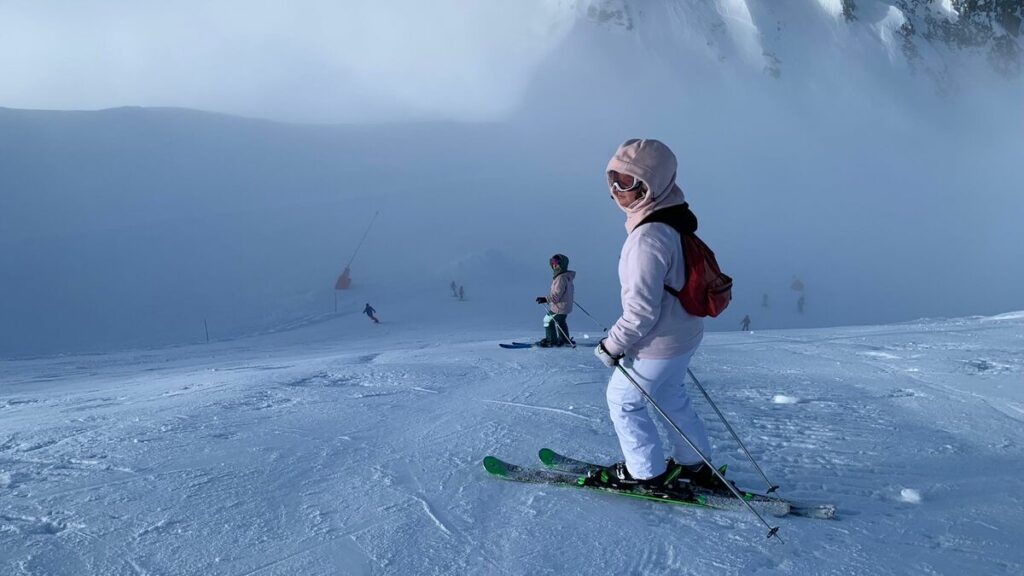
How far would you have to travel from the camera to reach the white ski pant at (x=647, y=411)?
272 cm

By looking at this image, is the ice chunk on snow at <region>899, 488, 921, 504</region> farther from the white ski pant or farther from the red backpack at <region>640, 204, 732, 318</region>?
the red backpack at <region>640, 204, 732, 318</region>

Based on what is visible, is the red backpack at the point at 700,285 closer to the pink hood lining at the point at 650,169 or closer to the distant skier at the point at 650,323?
the distant skier at the point at 650,323

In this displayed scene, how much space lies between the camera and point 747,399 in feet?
16.7

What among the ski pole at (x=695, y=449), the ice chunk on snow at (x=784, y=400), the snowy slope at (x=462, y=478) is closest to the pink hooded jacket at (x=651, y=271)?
the ski pole at (x=695, y=449)

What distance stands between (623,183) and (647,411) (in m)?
1.03

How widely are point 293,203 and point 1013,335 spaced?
85.3ft

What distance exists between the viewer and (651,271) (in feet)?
8.26

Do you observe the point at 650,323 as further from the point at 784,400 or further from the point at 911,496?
the point at 784,400

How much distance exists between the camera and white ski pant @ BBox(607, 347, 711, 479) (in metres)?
2.72

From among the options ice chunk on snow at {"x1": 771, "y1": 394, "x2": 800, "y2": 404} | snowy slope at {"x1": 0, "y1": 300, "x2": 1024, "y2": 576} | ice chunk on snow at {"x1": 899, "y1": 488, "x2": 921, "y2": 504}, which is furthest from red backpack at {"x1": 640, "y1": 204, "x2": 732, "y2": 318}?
ice chunk on snow at {"x1": 771, "y1": 394, "x2": 800, "y2": 404}

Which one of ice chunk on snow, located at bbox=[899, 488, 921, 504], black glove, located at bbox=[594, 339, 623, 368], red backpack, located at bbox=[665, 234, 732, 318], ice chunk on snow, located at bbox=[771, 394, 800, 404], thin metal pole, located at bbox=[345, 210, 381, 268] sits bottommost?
ice chunk on snow, located at bbox=[771, 394, 800, 404]

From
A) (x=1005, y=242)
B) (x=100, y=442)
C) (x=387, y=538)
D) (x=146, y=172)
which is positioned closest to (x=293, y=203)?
(x=146, y=172)

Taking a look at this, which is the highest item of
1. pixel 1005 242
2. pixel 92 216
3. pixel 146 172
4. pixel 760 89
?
pixel 760 89

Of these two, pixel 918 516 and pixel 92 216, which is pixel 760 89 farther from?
pixel 918 516
